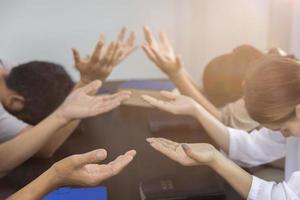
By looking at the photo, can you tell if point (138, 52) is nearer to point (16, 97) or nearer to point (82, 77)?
Result: point (82, 77)

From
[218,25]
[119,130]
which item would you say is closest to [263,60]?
[119,130]

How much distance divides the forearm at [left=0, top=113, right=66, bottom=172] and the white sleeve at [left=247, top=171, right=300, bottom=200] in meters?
0.59

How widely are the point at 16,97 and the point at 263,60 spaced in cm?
84

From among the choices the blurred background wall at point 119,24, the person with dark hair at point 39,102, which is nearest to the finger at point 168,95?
the person with dark hair at point 39,102

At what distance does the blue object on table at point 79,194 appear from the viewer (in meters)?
1.13

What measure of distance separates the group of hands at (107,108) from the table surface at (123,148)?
11 centimetres

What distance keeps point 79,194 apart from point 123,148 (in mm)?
306

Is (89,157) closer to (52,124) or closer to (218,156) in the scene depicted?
(218,156)

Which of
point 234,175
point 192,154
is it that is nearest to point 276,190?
point 234,175

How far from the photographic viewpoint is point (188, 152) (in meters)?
1.05

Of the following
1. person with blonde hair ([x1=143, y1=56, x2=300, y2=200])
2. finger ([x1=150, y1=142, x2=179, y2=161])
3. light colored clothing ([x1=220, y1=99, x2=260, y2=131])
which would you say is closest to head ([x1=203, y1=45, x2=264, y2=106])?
light colored clothing ([x1=220, y1=99, x2=260, y2=131])

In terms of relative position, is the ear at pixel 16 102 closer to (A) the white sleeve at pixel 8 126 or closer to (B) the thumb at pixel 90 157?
(A) the white sleeve at pixel 8 126

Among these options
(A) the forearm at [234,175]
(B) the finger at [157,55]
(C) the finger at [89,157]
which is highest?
(B) the finger at [157,55]

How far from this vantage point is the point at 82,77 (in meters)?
1.67
